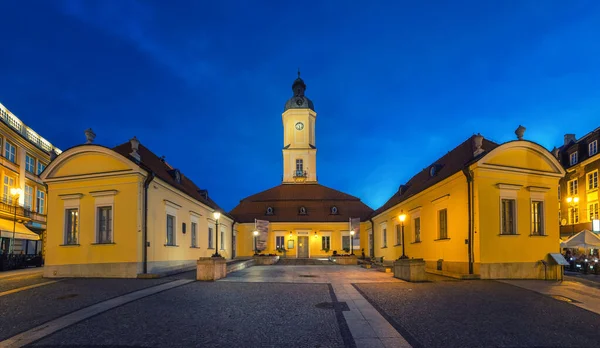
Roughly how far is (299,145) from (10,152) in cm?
3127

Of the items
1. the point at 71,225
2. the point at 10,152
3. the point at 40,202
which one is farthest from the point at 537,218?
the point at 40,202

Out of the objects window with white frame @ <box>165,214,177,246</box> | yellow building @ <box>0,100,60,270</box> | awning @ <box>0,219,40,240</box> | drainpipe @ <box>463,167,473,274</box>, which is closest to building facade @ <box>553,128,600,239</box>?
drainpipe @ <box>463,167,473,274</box>

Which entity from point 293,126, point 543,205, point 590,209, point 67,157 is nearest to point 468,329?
point 543,205

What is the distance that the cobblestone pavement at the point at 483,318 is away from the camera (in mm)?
7344

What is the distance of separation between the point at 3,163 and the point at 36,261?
319 inches

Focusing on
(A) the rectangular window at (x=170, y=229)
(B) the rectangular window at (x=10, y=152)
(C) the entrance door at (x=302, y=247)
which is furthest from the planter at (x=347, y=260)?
(B) the rectangular window at (x=10, y=152)

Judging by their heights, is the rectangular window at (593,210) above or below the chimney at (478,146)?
below

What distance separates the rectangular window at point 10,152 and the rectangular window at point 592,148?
162 ft

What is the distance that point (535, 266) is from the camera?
18.6 metres

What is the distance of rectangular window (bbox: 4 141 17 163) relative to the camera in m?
32.9

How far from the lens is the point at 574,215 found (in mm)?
41531

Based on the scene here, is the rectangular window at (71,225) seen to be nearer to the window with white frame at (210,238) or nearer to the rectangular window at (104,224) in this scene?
the rectangular window at (104,224)

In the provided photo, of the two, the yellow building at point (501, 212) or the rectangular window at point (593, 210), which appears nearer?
the yellow building at point (501, 212)

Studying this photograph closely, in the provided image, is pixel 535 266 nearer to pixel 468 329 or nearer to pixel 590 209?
pixel 468 329
